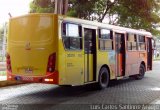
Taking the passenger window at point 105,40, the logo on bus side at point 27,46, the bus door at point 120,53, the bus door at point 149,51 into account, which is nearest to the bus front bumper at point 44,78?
the logo on bus side at point 27,46

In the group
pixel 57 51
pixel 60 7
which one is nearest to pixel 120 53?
pixel 60 7

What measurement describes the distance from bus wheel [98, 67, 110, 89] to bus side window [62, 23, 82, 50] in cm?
183

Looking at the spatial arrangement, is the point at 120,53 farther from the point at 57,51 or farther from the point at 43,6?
the point at 43,6

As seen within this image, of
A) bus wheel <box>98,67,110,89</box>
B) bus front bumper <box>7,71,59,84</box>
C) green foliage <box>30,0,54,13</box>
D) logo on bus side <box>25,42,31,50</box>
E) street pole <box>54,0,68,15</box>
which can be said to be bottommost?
bus wheel <box>98,67,110,89</box>

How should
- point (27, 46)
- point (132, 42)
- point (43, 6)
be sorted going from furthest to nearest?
1. point (43, 6)
2. point (132, 42)
3. point (27, 46)

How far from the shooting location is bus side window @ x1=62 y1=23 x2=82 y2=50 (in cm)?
1166

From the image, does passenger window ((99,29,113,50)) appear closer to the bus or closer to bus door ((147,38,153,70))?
the bus

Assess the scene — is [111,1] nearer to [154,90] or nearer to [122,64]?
[122,64]

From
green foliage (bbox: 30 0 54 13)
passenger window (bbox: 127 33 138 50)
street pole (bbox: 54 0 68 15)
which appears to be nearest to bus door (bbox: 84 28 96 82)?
passenger window (bbox: 127 33 138 50)

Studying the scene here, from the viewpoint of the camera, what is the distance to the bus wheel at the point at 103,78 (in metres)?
13.6

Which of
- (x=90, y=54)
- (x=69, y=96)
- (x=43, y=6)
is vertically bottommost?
(x=69, y=96)

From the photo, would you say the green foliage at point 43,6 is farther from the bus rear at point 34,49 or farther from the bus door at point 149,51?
the bus rear at point 34,49

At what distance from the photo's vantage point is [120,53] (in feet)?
51.4

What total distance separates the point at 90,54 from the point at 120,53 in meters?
2.86
